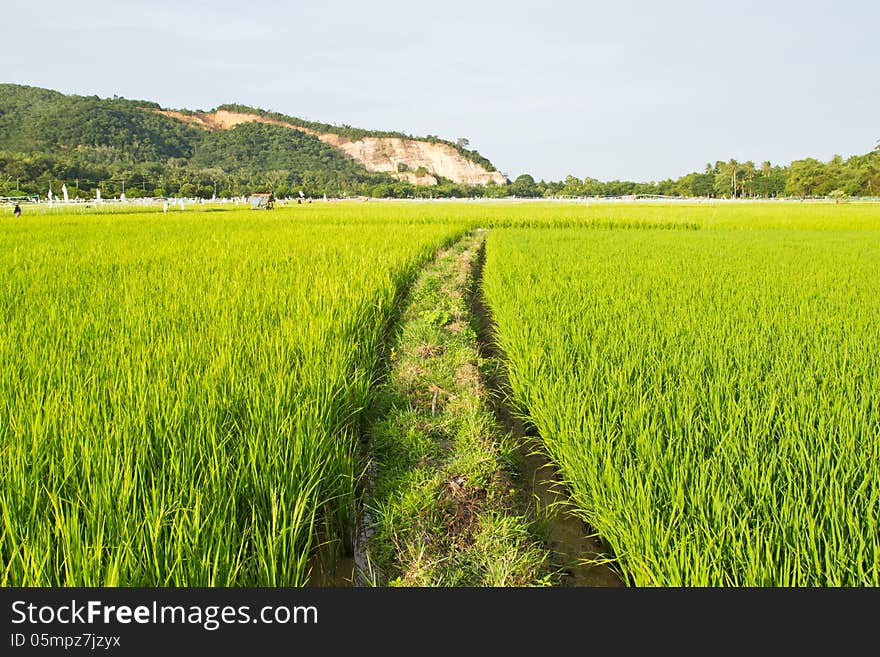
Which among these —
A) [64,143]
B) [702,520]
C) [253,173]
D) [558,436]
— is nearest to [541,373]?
[558,436]

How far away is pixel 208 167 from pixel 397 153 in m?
54.5

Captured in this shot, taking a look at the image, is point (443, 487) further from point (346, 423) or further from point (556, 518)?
point (346, 423)

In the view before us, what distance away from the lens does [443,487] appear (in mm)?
2303

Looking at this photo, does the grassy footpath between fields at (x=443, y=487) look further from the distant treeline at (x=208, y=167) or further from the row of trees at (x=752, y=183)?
the row of trees at (x=752, y=183)

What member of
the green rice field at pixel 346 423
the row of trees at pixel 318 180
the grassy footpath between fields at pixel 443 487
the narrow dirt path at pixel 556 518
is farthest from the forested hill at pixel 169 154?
the narrow dirt path at pixel 556 518

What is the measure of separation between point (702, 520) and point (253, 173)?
106 metres

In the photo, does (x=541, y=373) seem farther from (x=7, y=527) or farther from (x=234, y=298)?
(x=234, y=298)

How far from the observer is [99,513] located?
55.5 inches

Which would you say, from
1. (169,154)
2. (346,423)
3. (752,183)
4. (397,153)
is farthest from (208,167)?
(346,423)

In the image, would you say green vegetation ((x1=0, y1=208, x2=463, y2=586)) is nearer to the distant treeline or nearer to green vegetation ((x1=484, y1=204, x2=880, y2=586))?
green vegetation ((x1=484, y1=204, x2=880, y2=586))

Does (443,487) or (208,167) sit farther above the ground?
(208,167)

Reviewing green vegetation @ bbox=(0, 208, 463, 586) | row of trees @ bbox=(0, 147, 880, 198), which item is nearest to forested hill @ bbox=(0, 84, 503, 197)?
row of trees @ bbox=(0, 147, 880, 198)

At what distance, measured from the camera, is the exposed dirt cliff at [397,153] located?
133750mm

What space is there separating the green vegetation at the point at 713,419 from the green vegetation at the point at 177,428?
3.37ft
